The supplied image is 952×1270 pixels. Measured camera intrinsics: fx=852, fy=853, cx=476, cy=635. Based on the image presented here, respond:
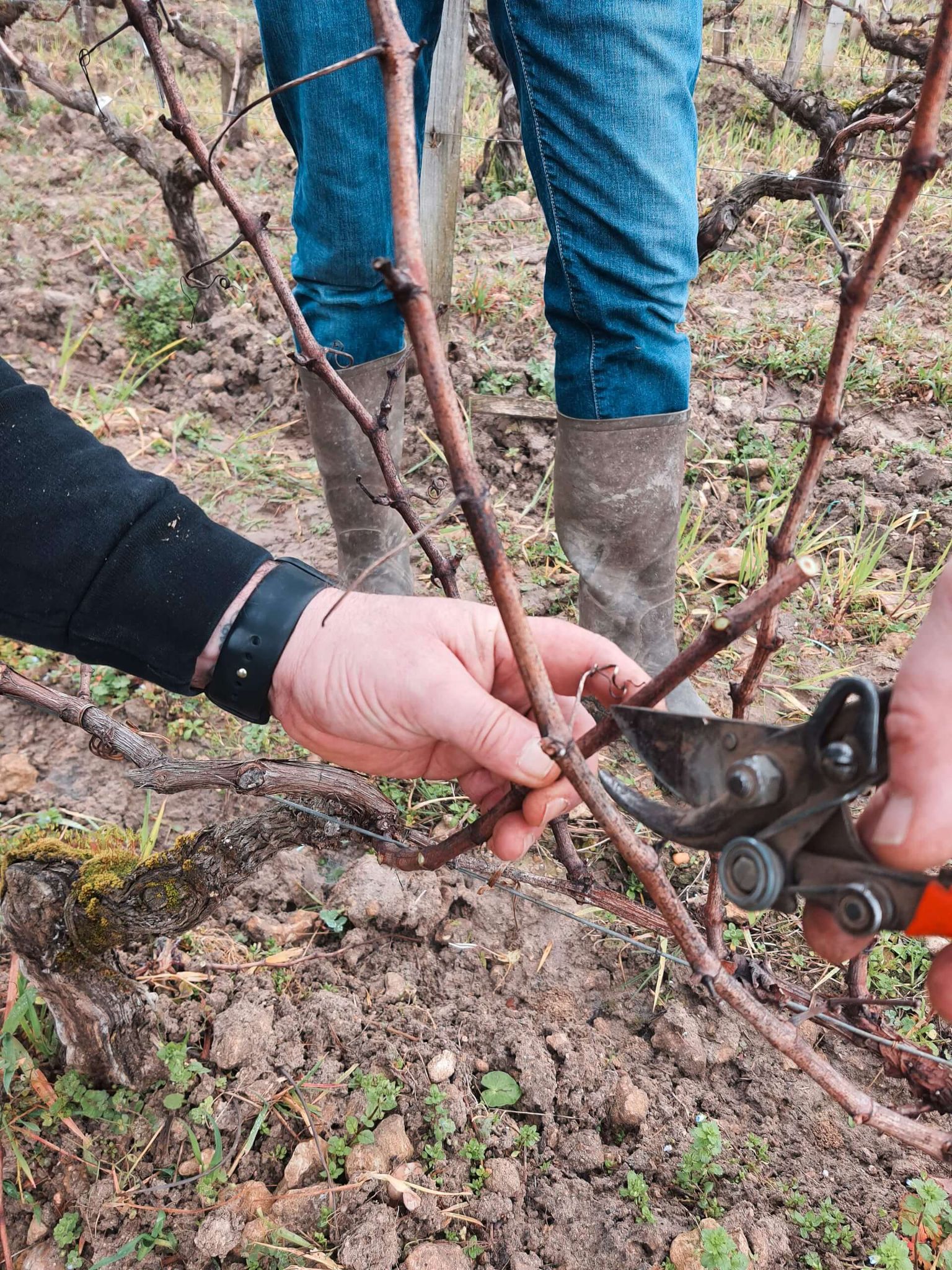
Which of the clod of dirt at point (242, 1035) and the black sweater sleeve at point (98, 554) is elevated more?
the black sweater sleeve at point (98, 554)

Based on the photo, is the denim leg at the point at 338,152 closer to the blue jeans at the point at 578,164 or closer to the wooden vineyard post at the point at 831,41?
the blue jeans at the point at 578,164

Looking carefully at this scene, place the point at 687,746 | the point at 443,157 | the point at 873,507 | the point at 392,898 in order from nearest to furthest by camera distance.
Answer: the point at 687,746 → the point at 392,898 → the point at 873,507 → the point at 443,157

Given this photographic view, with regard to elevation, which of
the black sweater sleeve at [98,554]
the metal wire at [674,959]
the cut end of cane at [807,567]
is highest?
the cut end of cane at [807,567]

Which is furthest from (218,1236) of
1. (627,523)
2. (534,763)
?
(627,523)

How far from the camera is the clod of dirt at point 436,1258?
4.61 ft

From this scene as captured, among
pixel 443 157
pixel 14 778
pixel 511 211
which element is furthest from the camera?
pixel 511 211

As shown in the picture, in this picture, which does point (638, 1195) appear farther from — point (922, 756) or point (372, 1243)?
point (922, 756)

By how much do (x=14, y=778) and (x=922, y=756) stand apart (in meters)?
2.21

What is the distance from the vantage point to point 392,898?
1958mm

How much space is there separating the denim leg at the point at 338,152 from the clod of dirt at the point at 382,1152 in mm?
1846

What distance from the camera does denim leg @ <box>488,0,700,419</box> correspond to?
1760 mm

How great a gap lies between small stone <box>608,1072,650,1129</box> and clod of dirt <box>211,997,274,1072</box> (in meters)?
0.68

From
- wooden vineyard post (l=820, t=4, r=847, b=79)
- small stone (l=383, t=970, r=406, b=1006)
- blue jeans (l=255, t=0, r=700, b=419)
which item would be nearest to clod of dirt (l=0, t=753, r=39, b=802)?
small stone (l=383, t=970, r=406, b=1006)

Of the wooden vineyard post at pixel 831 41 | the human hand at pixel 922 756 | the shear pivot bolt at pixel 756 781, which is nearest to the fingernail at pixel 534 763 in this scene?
the shear pivot bolt at pixel 756 781
